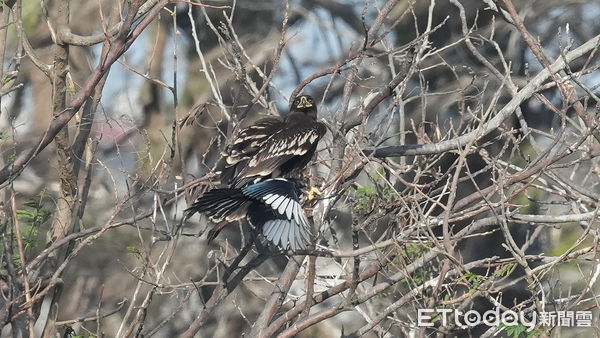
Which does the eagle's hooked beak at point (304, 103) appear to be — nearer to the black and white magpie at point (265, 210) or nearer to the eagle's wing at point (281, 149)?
the eagle's wing at point (281, 149)

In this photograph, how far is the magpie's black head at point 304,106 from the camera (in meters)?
6.02

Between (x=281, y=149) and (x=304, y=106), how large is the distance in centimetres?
65

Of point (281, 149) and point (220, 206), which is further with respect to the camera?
point (281, 149)

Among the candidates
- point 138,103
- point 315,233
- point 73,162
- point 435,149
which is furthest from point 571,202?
point 138,103

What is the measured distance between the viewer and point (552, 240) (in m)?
9.96

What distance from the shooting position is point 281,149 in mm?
5477

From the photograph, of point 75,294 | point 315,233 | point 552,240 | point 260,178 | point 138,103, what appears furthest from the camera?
point 138,103

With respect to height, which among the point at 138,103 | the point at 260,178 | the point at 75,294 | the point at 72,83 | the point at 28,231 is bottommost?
the point at 75,294

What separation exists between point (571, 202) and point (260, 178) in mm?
1599

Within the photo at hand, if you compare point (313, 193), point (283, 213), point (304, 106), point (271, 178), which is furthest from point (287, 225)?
point (304, 106)

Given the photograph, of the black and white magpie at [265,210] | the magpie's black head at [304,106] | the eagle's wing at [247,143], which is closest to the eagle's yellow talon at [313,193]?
the black and white magpie at [265,210]

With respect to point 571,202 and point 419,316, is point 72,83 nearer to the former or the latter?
point 419,316

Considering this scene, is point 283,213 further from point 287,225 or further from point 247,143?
point 247,143

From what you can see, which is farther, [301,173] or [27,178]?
[27,178]
